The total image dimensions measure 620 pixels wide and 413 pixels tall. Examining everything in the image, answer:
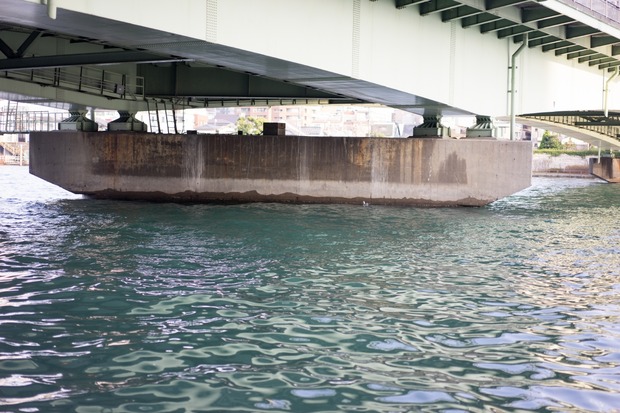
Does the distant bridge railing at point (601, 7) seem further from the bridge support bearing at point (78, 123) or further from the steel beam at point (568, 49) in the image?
the bridge support bearing at point (78, 123)

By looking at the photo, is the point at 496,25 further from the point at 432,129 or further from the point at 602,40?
the point at 602,40

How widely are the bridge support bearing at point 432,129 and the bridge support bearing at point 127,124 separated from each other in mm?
12735

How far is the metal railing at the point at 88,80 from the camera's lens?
3014cm

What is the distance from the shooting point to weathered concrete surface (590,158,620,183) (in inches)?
2975

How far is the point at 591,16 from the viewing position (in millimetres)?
27609

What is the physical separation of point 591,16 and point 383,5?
31.1 feet

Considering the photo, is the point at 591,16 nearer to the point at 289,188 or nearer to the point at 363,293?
the point at 289,188

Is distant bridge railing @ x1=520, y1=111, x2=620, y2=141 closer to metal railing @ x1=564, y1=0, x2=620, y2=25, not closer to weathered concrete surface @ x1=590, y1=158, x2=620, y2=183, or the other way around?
weathered concrete surface @ x1=590, y1=158, x2=620, y2=183

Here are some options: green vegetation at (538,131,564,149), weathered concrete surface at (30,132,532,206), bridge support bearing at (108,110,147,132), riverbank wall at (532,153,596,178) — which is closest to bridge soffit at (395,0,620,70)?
weathered concrete surface at (30,132,532,206)

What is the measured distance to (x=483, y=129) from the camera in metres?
31.4

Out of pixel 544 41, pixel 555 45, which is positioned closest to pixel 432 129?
pixel 544 41

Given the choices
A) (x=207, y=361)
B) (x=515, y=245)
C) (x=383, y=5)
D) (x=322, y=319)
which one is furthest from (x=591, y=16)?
(x=207, y=361)

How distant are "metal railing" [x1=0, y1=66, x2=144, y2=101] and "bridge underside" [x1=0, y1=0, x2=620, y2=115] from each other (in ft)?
0.81

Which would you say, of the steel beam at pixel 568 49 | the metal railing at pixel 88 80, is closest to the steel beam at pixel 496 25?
the steel beam at pixel 568 49
